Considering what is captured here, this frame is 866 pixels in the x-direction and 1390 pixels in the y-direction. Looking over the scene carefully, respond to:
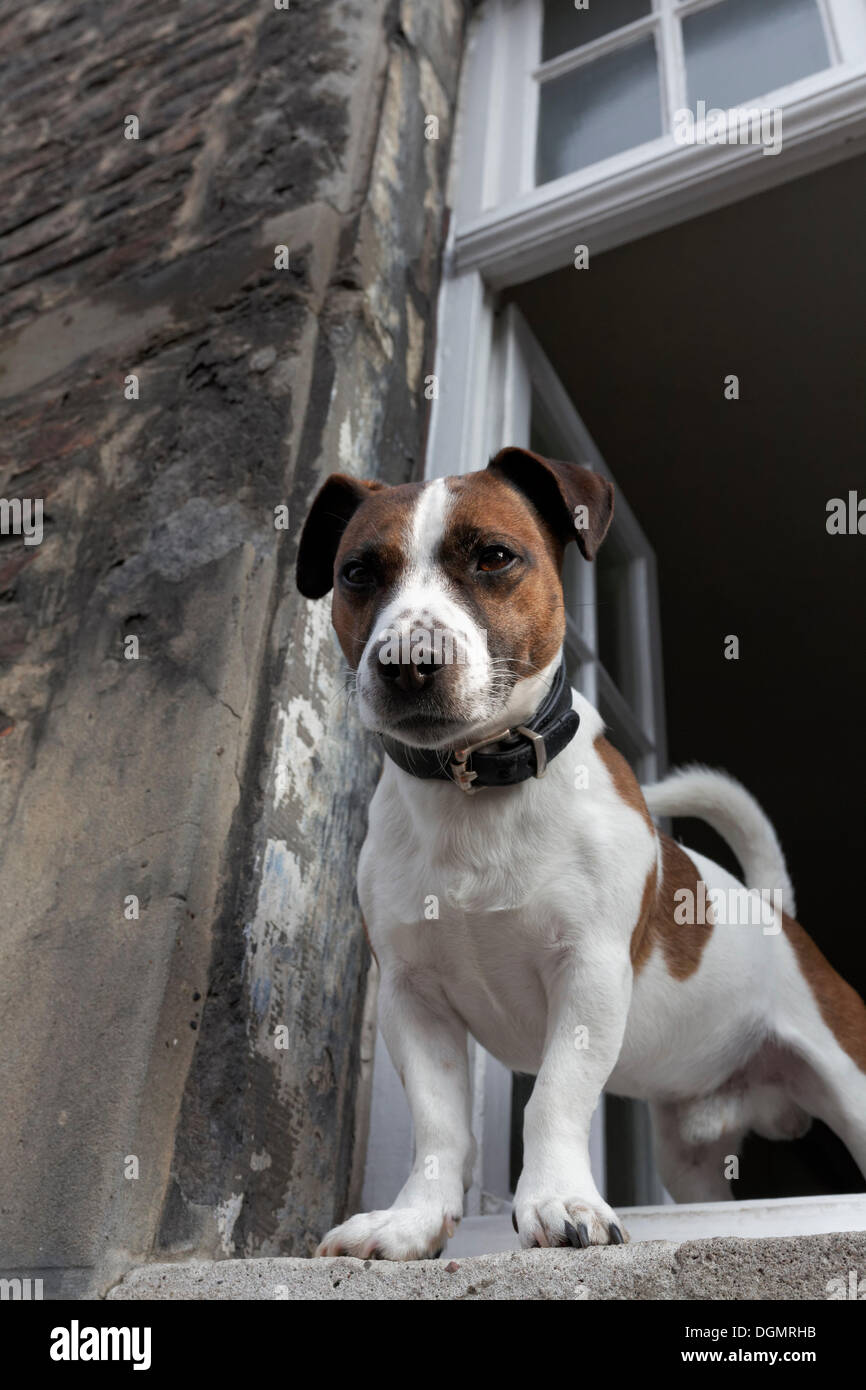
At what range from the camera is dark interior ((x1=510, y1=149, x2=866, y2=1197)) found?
3682 millimetres

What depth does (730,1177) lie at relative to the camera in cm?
218

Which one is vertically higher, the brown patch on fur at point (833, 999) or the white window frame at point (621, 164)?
the white window frame at point (621, 164)

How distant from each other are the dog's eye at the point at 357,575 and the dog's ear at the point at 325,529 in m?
0.19

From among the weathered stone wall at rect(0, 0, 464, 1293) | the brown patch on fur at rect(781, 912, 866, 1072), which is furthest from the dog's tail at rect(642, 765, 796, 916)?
the weathered stone wall at rect(0, 0, 464, 1293)

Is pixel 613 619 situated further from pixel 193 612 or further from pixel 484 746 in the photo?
pixel 484 746

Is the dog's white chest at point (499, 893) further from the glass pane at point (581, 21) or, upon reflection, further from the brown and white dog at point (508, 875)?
the glass pane at point (581, 21)

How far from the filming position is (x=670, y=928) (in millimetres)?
1863

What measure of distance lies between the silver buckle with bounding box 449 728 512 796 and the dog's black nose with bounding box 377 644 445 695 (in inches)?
7.2

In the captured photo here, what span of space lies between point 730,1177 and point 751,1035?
368 mm

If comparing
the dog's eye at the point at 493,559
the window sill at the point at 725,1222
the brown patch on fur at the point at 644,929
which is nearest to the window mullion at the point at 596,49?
the dog's eye at the point at 493,559

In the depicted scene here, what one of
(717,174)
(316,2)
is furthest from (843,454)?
(316,2)

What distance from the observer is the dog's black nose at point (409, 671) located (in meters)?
1.42

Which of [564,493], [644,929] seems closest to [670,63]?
[564,493]

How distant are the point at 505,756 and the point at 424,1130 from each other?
1.77 feet
